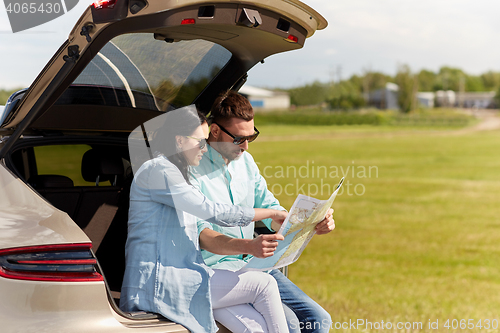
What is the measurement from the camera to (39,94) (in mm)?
2035

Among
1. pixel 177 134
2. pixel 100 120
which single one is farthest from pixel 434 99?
pixel 177 134

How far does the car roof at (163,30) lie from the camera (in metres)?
1.90

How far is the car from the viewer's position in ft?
6.08

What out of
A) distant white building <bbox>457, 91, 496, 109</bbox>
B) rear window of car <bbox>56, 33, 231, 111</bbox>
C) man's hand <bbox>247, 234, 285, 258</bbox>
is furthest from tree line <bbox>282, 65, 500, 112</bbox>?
man's hand <bbox>247, 234, 285, 258</bbox>

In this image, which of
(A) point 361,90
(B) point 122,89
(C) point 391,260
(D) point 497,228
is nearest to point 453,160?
(D) point 497,228

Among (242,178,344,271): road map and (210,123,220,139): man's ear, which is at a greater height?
(210,123,220,139): man's ear

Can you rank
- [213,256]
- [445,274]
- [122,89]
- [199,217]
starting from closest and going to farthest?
[199,217], [213,256], [122,89], [445,274]

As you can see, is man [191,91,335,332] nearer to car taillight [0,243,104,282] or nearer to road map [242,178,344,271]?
road map [242,178,344,271]

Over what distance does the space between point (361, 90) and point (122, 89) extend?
6697cm

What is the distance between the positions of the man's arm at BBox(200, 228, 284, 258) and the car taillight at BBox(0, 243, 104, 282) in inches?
19.6

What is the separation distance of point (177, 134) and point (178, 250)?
51cm

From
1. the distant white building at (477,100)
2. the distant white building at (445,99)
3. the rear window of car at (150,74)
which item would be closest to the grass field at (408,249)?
the rear window of car at (150,74)

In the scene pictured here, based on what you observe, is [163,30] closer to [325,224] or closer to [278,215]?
[278,215]

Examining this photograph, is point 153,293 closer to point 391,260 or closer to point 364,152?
point 391,260
